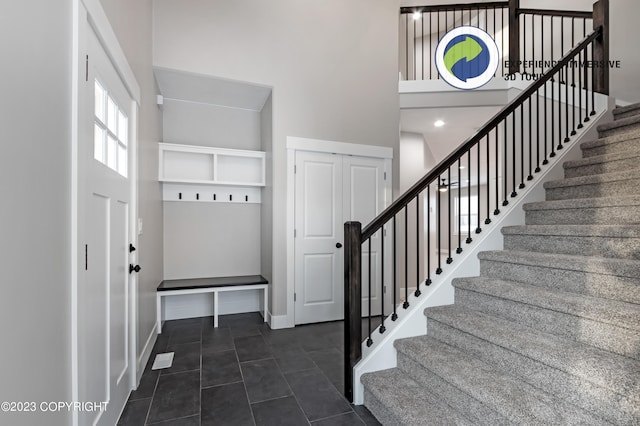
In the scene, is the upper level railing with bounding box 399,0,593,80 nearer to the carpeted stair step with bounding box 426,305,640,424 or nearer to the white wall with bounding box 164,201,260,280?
the white wall with bounding box 164,201,260,280

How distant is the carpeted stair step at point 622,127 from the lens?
8.41ft

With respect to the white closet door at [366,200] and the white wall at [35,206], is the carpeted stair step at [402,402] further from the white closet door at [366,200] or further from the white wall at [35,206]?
the white closet door at [366,200]

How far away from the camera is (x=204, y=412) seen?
1.92 meters

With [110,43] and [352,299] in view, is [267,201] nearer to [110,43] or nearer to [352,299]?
[352,299]

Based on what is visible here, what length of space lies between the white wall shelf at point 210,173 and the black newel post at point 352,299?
2191mm

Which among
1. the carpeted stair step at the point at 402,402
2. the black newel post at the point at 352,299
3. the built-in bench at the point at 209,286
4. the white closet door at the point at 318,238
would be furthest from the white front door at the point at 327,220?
the carpeted stair step at the point at 402,402

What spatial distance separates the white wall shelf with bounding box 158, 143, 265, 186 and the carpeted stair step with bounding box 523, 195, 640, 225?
2.96 meters

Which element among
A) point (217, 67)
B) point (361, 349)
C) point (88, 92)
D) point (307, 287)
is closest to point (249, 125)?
point (217, 67)

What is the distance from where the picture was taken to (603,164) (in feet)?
8.00

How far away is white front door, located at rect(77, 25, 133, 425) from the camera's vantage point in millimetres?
1350

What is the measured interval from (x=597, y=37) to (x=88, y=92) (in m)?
4.74

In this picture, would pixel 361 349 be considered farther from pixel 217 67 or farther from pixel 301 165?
pixel 217 67

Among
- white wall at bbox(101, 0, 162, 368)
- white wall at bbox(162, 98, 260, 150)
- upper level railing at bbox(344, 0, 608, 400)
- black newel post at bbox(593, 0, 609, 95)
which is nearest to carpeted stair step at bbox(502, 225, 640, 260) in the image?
upper level railing at bbox(344, 0, 608, 400)

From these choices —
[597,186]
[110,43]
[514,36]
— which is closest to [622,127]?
[597,186]
